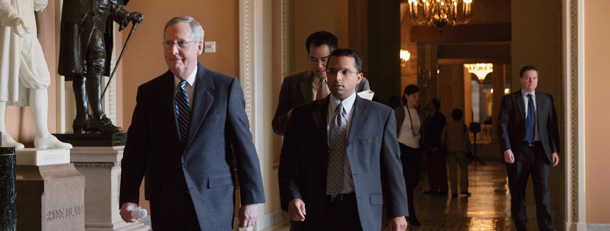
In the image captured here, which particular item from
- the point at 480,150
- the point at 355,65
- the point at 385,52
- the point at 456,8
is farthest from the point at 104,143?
the point at 480,150

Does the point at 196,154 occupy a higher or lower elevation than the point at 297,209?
higher

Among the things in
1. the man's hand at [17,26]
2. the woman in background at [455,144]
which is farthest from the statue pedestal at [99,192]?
the woman in background at [455,144]

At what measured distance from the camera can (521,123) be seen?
8.36m

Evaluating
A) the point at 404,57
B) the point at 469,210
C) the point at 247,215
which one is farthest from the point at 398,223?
the point at 404,57

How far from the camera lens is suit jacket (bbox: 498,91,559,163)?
27.1 feet

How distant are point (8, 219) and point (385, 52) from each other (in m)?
13.9

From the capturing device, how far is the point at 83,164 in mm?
6676

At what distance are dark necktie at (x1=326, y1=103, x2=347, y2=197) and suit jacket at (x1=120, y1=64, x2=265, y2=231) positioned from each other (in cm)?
38

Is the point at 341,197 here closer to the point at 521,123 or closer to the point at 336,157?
the point at 336,157

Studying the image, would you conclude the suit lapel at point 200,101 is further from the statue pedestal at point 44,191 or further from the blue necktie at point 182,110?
the statue pedestal at point 44,191

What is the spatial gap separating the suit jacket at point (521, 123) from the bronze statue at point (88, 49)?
3.80m

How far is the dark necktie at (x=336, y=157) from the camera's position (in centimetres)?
383

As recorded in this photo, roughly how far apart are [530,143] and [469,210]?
3.02 meters

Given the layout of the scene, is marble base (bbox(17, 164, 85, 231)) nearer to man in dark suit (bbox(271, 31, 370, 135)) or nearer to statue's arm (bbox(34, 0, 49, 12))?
statue's arm (bbox(34, 0, 49, 12))
